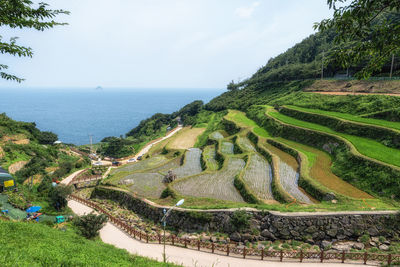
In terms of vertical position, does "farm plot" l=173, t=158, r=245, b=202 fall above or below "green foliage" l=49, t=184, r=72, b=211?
above

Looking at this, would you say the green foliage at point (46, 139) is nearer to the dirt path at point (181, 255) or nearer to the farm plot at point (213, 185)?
the farm plot at point (213, 185)

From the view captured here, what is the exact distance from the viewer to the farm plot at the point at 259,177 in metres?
22.1

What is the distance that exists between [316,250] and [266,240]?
11.1 feet

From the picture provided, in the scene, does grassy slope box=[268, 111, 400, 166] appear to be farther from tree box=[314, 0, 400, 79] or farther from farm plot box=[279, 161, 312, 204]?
tree box=[314, 0, 400, 79]

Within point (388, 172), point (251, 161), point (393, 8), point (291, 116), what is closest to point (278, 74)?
point (291, 116)

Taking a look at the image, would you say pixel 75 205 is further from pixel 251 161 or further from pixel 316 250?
pixel 316 250

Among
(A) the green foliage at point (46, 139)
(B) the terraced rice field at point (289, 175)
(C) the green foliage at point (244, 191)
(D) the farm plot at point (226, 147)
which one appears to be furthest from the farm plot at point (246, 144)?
(A) the green foliage at point (46, 139)

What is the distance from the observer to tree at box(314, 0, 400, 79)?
21.2ft

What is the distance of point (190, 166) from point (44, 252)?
25.9 m

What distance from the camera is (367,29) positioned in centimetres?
684

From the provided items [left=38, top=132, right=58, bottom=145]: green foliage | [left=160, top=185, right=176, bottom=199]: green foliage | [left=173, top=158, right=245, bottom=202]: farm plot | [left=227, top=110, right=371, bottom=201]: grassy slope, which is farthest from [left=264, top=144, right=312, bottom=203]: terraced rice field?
[left=38, top=132, right=58, bottom=145]: green foliage

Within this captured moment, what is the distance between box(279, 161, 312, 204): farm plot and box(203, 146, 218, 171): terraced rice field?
9474 millimetres

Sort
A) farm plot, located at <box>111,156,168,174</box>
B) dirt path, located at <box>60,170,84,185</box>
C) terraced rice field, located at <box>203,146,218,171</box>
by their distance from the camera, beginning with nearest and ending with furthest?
terraced rice field, located at <box>203,146,218,171</box> → dirt path, located at <box>60,170,84,185</box> → farm plot, located at <box>111,156,168,174</box>

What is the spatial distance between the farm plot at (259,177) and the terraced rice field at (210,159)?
551cm
